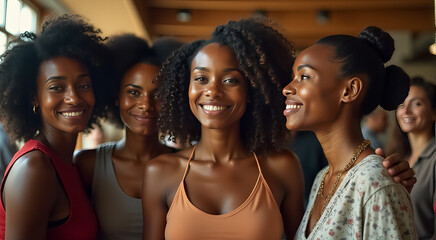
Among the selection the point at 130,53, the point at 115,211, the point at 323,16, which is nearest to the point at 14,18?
the point at 130,53

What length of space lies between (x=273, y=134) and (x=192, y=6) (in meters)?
4.25

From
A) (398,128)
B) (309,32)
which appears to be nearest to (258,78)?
(398,128)

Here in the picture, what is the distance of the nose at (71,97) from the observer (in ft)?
6.40

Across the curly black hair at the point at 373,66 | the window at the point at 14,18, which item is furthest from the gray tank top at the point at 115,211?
the window at the point at 14,18

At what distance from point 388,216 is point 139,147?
1458mm

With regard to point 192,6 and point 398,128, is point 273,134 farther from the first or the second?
point 192,6

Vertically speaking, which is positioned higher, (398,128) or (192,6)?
(192,6)

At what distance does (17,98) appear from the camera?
79.0 inches

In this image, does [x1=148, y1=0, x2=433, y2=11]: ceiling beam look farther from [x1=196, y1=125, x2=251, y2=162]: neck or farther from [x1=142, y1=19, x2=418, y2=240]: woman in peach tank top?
[x1=196, y1=125, x2=251, y2=162]: neck

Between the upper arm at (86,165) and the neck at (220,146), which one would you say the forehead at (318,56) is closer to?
the neck at (220,146)

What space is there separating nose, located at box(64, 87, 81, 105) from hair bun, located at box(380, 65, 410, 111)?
1320 mm

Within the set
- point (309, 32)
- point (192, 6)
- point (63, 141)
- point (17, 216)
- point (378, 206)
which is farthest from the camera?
point (309, 32)

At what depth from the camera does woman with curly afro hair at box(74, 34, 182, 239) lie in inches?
83.8

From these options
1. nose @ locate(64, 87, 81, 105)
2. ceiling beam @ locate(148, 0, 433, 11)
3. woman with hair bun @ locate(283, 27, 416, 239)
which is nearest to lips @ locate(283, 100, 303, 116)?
woman with hair bun @ locate(283, 27, 416, 239)
